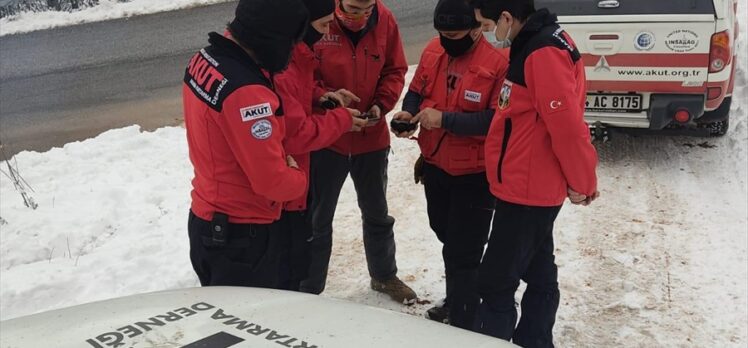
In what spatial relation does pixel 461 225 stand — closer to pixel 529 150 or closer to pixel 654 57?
pixel 529 150

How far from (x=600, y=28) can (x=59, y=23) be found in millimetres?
16154

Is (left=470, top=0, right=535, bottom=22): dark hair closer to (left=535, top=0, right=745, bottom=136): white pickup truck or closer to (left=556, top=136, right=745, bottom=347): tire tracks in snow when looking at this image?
(left=556, top=136, right=745, bottom=347): tire tracks in snow

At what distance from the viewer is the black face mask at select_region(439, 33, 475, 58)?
10.6ft

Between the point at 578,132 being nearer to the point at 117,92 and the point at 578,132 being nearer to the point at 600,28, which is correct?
the point at 600,28

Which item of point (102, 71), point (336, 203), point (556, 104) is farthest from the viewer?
point (102, 71)

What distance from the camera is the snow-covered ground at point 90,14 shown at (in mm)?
17781

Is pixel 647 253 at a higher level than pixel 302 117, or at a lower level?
lower

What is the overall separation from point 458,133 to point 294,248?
3.15ft

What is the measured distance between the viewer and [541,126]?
284 cm

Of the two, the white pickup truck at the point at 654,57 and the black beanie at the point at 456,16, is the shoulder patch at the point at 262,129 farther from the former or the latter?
the white pickup truck at the point at 654,57

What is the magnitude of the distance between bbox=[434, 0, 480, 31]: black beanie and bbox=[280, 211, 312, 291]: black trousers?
1119mm

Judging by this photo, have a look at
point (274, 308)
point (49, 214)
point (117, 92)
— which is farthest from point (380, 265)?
point (117, 92)

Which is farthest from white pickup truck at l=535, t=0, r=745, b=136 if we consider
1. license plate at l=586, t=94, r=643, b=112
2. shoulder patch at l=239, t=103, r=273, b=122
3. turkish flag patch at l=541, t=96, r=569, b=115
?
shoulder patch at l=239, t=103, r=273, b=122

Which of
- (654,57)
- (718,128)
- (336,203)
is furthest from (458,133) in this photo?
(718,128)
